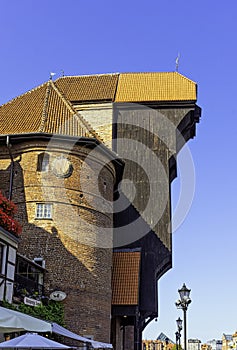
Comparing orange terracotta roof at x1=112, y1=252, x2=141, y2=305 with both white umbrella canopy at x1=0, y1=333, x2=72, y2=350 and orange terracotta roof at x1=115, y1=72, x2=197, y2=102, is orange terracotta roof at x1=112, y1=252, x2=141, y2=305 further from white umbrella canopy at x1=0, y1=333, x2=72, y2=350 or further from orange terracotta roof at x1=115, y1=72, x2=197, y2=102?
white umbrella canopy at x1=0, y1=333, x2=72, y2=350

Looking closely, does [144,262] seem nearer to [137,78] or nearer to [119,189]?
[119,189]

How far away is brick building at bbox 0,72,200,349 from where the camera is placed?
21.0 m

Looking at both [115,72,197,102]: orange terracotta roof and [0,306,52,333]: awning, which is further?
[115,72,197,102]: orange terracotta roof

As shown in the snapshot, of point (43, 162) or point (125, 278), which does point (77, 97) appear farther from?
point (125, 278)

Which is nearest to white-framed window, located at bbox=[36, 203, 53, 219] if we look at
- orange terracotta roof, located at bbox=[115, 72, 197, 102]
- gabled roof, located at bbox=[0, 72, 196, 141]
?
gabled roof, located at bbox=[0, 72, 196, 141]

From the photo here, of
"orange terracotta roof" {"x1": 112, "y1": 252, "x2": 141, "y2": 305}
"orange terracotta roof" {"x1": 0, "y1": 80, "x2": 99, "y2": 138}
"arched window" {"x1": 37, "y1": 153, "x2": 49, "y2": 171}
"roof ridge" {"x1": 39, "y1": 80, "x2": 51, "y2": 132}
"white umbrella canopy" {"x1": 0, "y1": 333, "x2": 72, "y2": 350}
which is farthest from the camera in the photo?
"orange terracotta roof" {"x1": 112, "y1": 252, "x2": 141, "y2": 305}

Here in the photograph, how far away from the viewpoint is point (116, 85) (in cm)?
3244

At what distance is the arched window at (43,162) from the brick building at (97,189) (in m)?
0.04

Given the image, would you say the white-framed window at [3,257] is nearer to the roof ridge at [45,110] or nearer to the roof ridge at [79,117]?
the roof ridge at [45,110]

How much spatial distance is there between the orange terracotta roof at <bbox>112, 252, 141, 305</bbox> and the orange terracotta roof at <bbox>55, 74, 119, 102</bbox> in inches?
390

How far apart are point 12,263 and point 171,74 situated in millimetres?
20615

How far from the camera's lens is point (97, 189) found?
902 inches

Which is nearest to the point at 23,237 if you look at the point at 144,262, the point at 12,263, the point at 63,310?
the point at 63,310

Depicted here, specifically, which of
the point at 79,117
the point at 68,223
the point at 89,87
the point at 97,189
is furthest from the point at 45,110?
the point at 89,87
